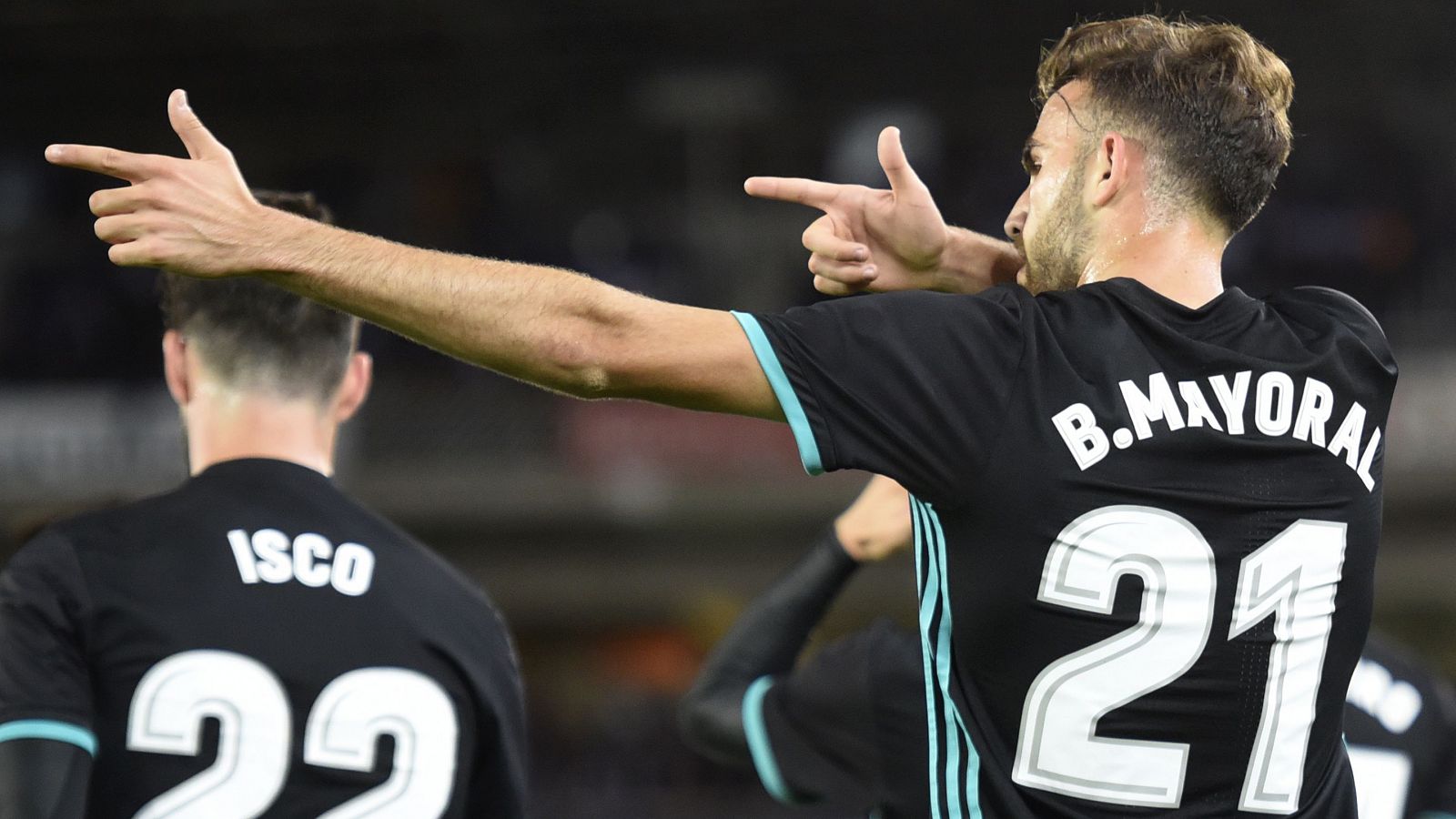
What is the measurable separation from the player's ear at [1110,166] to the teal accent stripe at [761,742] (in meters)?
1.36

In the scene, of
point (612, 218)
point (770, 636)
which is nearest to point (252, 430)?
point (770, 636)

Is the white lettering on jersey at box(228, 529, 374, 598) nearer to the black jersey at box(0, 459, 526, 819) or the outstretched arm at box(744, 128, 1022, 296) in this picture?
the black jersey at box(0, 459, 526, 819)

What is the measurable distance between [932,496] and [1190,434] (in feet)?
1.09

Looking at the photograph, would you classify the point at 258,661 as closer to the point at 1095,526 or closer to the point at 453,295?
the point at 453,295

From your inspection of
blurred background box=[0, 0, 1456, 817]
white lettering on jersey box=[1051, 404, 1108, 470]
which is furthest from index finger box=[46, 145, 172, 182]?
blurred background box=[0, 0, 1456, 817]

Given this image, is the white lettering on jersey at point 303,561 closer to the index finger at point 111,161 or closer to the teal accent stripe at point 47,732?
the teal accent stripe at point 47,732

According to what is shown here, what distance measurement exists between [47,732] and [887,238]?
1.41 m

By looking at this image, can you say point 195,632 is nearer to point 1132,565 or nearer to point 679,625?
point 1132,565

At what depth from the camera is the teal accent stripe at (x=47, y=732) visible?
2.11m

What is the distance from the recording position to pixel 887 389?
6.15 feet

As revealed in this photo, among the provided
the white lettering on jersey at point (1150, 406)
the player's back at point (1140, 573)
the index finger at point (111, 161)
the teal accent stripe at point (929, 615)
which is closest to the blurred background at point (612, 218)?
the teal accent stripe at point (929, 615)

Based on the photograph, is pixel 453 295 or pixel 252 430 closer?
pixel 453 295

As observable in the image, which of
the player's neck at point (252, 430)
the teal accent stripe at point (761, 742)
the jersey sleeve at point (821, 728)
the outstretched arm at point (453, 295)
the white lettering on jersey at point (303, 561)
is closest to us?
the outstretched arm at point (453, 295)

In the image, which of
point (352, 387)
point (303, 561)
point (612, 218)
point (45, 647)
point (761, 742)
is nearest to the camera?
point (45, 647)
